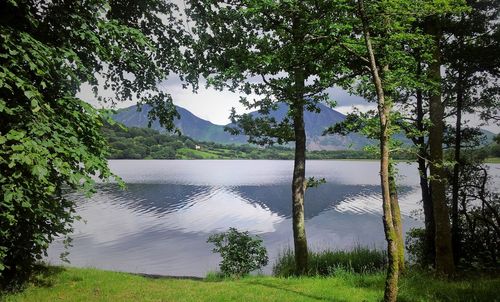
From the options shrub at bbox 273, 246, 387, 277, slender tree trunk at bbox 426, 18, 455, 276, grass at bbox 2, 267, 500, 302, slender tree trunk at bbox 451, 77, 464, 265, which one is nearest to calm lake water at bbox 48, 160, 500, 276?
slender tree trunk at bbox 426, 18, 455, 276

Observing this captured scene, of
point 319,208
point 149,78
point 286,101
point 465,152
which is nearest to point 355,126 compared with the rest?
point 286,101

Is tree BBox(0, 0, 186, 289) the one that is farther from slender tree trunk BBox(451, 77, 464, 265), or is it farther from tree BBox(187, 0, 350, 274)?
slender tree trunk BBox(451, 77, 464, 265)

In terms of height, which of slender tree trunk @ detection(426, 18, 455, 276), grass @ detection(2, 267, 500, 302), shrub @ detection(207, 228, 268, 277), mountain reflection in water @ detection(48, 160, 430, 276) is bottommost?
mountain reflection in water @ detection(48, 160, 430, 276)

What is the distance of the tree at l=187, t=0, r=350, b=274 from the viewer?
1171cm

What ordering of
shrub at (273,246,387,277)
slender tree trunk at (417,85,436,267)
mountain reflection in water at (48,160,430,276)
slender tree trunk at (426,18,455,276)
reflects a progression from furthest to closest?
mountain reflection in water at (48,160,430,276) → shrub at (273,246,387,277) → slender tree trunk at (417,85,436,267) → slender tree trunk at (426,18,455,276)

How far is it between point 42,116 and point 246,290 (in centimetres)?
801

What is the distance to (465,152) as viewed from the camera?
72.9 ft

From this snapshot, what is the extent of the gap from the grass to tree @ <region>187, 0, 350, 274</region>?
4565 millimetres

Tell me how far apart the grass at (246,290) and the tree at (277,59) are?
457cm

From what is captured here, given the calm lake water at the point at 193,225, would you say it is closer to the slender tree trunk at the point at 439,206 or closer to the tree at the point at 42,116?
the slender tree trunk at the point at 439,206

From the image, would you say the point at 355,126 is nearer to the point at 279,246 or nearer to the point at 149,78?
the point at 149,78

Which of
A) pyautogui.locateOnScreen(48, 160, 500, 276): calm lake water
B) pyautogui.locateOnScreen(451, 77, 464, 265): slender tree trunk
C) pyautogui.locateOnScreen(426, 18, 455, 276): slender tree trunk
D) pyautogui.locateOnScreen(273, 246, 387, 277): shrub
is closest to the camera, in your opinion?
pyautogui.locateOnScreen(426, 18, 455, 276): slender tree trunk

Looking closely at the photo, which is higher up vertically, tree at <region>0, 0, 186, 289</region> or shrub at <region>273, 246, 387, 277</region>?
tree at <region>0, 0, 186, 289</region>

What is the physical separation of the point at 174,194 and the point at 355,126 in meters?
58.3
